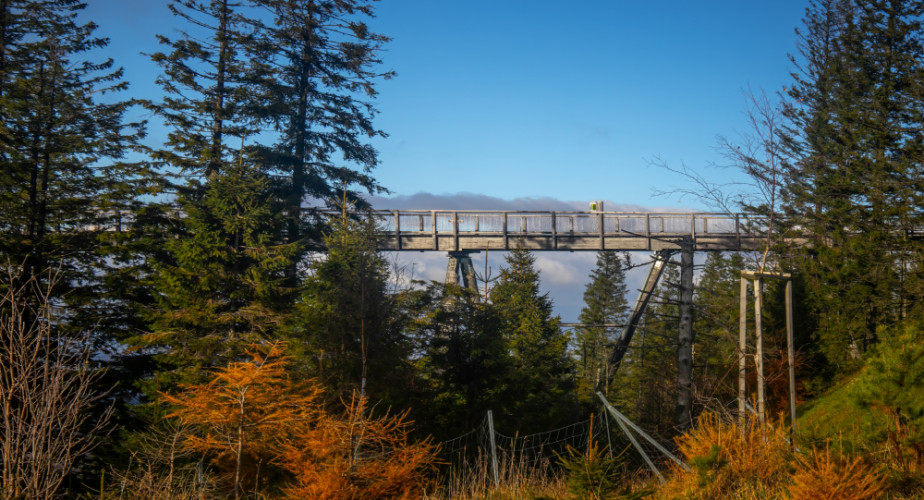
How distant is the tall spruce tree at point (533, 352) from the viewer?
20.2 meters

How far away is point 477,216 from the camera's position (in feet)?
75.5

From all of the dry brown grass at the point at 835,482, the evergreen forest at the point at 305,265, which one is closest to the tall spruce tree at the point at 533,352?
the evergreen forest at the point at 305,265

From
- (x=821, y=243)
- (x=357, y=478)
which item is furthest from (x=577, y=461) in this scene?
(x=821, y=243)

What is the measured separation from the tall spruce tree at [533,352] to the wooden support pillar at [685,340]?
4.88 meters

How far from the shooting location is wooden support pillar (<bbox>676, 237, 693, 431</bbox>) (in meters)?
16.2

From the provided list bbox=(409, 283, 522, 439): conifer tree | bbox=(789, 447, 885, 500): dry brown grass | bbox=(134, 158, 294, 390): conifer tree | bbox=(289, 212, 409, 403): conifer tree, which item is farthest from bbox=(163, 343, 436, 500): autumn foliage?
bbox=(409, 283, 522, 439): conifer tree

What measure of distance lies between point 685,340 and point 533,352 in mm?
8227

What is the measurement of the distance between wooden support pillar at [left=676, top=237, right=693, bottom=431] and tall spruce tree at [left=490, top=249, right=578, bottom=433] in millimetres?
4878

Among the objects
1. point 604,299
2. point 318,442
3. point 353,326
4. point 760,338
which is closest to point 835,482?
point 760,338

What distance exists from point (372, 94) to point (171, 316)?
31.5 feet

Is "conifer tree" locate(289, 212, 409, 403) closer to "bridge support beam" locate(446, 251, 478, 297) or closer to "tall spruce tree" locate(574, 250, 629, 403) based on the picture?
"bridge support beam" locate(446, 251, 478, 297)

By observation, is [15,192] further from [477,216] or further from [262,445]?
[477,216]

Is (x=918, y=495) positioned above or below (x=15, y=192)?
below

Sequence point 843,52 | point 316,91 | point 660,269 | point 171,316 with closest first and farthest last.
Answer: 1. point 171,316
2. point 660,269
3. point 316,91
4. point 843,52
